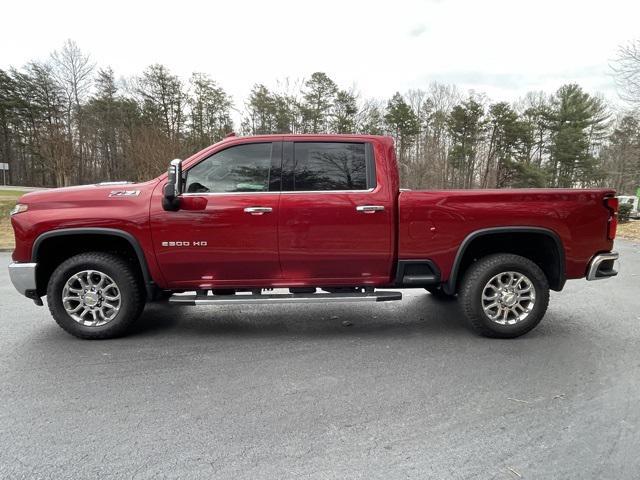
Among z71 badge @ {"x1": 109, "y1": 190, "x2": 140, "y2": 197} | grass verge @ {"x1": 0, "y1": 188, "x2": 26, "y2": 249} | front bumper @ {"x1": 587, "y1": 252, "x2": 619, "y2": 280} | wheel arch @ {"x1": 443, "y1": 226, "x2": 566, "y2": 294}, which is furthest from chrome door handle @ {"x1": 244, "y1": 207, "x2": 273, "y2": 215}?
grass verge @ {"x1": 0, "y1": 188, "x2": 26, "y2": 249}

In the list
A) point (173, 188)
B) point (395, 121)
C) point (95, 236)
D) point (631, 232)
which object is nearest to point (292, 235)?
point (173, 188)

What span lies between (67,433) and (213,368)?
1174 mm

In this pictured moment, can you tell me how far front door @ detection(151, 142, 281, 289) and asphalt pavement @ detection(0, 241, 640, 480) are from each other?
72 centimetres

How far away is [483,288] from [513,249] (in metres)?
0.69

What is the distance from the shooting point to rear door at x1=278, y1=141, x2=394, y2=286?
4.06m

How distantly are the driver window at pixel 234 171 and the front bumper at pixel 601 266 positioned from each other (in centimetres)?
346

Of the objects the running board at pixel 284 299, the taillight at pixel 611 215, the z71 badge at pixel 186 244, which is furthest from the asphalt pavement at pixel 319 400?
the taillight at pixel 611 215

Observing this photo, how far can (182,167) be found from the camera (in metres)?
4.07

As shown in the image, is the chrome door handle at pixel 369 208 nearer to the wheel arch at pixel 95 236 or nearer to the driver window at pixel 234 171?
the driver window at pixel 234 171

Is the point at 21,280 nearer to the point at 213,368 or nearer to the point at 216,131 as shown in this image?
the point at 213,368

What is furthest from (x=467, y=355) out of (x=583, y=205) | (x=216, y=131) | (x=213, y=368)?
(x=216, y=131)

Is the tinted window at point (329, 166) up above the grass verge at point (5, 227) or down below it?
above

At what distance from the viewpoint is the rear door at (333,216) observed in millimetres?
4062

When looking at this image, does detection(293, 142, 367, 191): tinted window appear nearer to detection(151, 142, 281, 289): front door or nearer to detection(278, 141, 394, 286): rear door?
detection(278, 141, 394, 286): rear door
